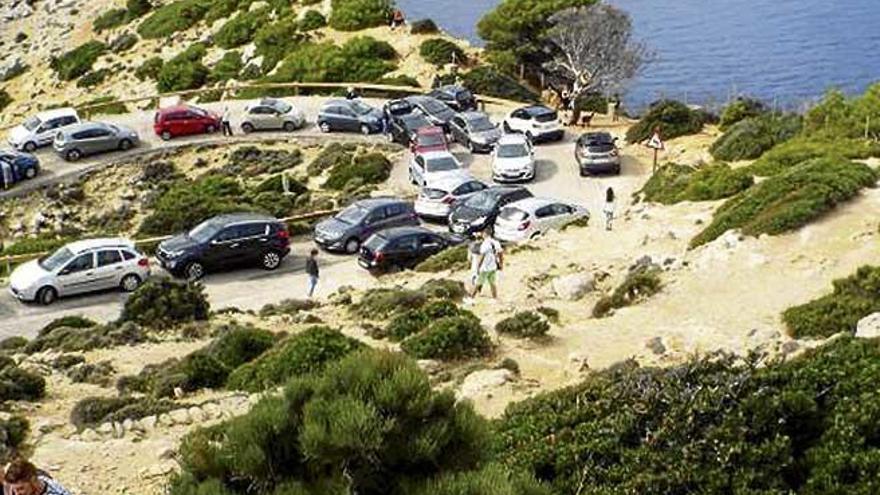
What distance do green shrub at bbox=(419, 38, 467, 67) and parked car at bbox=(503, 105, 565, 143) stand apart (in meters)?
11.4

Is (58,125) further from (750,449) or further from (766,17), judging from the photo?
(766,17)

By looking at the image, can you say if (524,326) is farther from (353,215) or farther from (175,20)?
(175,20)

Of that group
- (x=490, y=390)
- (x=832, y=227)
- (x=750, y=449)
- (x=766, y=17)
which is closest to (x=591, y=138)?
(x=832, y=227)

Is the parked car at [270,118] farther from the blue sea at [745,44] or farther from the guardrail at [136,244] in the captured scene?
the blue sea at [745,44]

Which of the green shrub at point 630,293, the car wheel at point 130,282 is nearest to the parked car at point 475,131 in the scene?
the car wheel at point 130,282

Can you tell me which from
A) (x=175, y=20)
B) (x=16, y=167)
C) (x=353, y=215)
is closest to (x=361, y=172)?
(x=353, y=215)

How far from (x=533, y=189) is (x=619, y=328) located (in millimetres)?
18105

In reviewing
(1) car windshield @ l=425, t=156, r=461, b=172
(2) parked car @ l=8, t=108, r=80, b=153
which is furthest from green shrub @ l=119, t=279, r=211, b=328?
(2) parked car @ l=8, t=108, r=80, b=153

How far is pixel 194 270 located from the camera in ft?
104

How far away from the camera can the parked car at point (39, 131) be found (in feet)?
155

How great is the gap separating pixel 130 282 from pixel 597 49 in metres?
27.1

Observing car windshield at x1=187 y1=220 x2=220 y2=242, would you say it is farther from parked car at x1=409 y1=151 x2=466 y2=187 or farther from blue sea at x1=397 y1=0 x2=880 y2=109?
blue sea at x1=397 y1=0 x2=880 y2=109

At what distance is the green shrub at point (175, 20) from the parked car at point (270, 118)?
76.9 ft

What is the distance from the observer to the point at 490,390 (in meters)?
18.0
